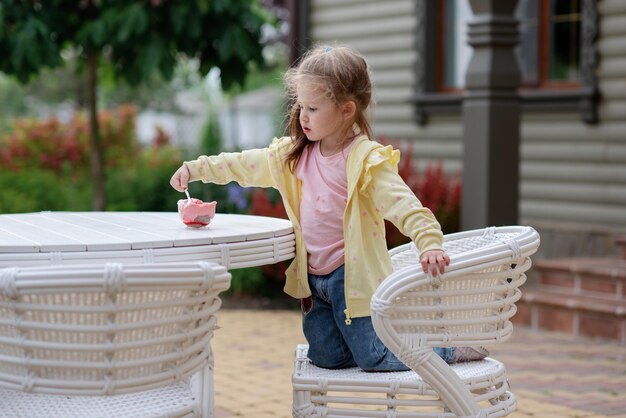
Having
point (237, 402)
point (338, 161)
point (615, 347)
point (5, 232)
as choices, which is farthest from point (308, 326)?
point (615, 347)

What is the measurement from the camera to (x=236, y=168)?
11.3 feet

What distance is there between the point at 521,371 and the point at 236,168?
2677 mm

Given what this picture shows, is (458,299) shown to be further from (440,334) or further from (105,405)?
(105,405)

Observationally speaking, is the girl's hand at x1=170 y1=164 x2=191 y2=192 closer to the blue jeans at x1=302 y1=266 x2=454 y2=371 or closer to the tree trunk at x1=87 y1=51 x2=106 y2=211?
the blue jeans at x1=302 y1=266 x2=454 y2=371

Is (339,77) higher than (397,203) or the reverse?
higher

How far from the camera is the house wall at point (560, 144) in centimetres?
795

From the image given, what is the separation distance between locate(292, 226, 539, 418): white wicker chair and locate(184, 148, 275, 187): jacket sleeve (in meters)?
0.67

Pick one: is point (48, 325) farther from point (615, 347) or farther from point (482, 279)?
point (615, 347)

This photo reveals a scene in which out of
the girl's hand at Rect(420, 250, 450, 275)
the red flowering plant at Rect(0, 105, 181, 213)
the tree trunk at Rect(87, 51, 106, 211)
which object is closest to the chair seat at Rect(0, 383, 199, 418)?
the girl's hand at Rect(420, 250, 450, 275)

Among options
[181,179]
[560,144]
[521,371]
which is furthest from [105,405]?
[560,144]

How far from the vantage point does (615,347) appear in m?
6.24

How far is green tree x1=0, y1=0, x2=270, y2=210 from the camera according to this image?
28.2ft

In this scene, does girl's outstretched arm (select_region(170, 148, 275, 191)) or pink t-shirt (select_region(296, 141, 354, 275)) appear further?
girl's outstretched arm (select_region(170, 148, 275, 191))

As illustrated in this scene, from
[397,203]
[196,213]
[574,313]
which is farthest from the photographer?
[574,313]
